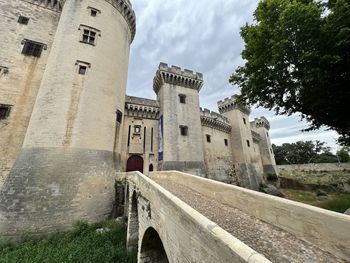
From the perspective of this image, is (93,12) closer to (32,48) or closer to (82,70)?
(82,70)

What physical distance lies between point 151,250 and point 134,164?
9774mm

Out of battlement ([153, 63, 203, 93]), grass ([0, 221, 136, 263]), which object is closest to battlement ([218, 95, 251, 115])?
battlement ([153, 63, 203, 93])

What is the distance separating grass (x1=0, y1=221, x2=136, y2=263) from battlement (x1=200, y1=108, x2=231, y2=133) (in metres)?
15.8

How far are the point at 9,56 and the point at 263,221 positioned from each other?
18.1 metres

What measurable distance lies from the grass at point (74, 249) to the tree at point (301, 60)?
10.9 metres

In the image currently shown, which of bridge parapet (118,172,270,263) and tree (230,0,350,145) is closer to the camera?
bridge parapet (118,172,270,263)

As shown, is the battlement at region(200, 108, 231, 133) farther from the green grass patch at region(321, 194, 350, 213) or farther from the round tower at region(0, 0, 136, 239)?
the green grass patch at region(321, 194, 350, 213)

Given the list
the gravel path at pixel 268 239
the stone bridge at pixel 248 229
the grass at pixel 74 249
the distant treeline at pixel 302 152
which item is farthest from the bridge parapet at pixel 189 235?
the distant treeline at pixel 302 152

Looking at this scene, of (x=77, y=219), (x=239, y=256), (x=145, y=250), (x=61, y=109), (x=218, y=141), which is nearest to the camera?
(x=239, y=256)

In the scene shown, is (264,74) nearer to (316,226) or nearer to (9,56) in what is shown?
(316,226)

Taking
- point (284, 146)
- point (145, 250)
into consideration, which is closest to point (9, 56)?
point (145, 250)

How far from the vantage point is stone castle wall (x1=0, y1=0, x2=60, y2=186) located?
35.9ft

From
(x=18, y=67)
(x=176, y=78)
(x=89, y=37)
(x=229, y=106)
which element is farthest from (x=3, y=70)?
(x=229, y=106)

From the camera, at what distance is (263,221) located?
138 inches
